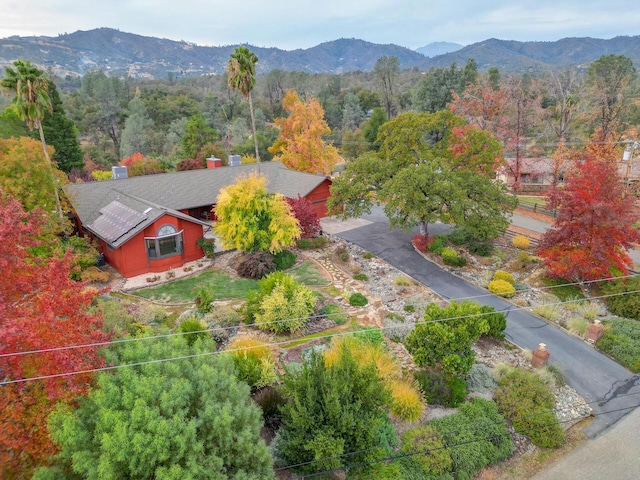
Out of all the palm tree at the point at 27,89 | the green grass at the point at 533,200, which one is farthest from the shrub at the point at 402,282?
the green grass at the point at 533,200

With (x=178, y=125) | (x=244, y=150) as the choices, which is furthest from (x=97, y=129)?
(x=244, y=150)

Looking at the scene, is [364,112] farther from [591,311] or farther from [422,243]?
[591,311]

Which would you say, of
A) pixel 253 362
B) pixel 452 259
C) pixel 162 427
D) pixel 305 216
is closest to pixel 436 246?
pixel 452 259

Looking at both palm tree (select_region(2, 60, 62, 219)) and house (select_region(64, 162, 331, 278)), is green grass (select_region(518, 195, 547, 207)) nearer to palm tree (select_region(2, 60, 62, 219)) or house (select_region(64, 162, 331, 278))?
house (select_region(64, 162, 331, 278))

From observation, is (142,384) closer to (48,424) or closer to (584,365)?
(48,424)

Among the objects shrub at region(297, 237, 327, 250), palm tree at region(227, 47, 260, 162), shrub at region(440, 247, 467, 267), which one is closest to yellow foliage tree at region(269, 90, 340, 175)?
palm tree at region(227, 47, 260, 162)

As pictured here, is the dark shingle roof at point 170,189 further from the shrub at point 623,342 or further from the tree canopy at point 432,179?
the shrub at point 623,342
